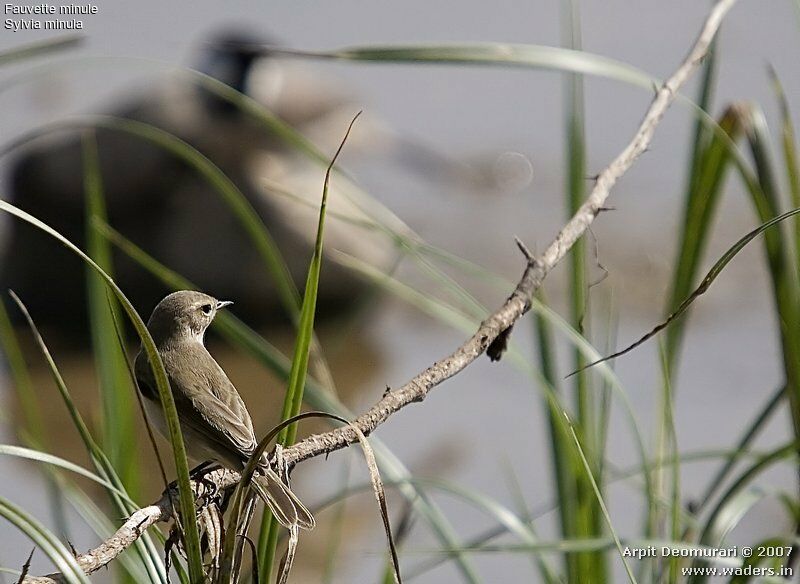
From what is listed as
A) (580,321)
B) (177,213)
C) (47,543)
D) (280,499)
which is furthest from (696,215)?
(177,213)

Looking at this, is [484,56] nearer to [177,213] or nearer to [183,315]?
[183,315]

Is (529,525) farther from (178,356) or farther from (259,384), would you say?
(259,384)

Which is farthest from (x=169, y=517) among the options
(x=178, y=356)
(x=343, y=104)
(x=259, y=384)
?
(x=343, y=104)

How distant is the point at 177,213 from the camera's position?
9188mm

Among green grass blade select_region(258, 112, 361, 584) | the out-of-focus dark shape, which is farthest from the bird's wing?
the out-of-focus dark shape

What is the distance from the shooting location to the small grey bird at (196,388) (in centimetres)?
205

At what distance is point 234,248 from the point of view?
902 cm

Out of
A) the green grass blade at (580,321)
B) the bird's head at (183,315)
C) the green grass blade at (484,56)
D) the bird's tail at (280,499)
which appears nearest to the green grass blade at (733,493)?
the green grass blade at (580,321)

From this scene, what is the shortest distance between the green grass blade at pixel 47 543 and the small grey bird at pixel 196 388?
2.12 ft

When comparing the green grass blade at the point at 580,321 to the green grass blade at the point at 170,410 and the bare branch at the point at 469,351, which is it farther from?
the green grass blade at the point at 170,410

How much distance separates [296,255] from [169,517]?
747cm

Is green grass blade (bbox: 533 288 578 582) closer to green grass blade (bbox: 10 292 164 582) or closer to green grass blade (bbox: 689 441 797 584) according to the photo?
green grass blade (bbox: 689 441 797 584)

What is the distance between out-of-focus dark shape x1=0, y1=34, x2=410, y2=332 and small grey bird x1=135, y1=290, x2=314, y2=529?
627 centimetres

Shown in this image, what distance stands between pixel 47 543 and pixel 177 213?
8067 millimetres
